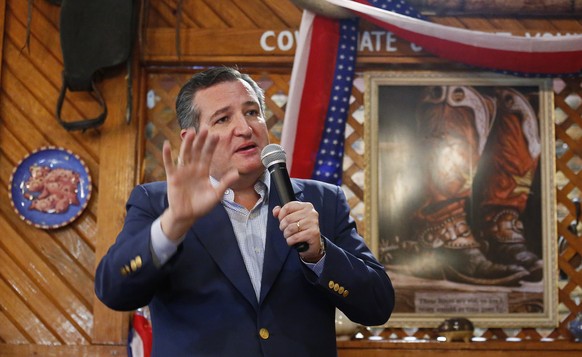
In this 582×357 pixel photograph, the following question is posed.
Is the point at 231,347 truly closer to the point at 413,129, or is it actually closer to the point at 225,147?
the point at 225,147

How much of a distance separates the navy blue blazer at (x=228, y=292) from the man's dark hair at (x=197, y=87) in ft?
0.65

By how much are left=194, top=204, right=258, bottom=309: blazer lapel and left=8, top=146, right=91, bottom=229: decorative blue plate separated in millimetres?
1827

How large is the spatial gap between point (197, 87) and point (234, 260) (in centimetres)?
37

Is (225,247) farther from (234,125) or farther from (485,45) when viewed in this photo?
(485,45)

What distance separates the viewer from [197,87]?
4.93 feet

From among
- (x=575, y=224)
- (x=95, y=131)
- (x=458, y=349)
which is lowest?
(x=458, y=349)

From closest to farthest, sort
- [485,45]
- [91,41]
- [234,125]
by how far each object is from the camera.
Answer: [234,125]
[485,45]
[91,41]

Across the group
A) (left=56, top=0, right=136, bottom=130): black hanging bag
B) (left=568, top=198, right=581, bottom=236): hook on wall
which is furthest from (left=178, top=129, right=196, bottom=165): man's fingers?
(left=568, top=198, right=581, bottom=236): hook on wall

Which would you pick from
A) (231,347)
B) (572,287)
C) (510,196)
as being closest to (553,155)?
(510,196)

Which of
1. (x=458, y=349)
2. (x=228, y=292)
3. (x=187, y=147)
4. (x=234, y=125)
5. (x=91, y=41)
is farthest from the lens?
(x=91, y=41)

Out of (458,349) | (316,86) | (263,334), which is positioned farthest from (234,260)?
(316,86)

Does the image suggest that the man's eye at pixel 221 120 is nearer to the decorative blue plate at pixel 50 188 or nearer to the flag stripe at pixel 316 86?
the flag stripe at pixel 316 86

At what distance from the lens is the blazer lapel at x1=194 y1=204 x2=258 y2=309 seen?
1.29m

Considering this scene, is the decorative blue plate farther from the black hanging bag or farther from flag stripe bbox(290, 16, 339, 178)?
flag stripe bbox(290, 16, 339, 178)
